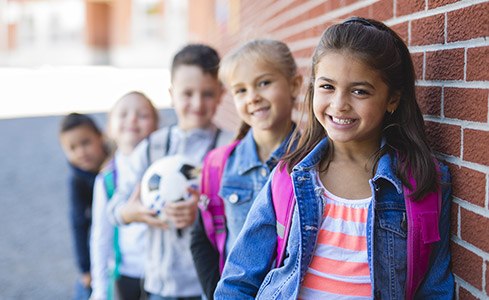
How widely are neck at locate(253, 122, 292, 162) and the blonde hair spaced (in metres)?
0.23

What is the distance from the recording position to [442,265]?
1864 millimetres

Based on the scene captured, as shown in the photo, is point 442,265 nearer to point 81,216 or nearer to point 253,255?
point 253,255

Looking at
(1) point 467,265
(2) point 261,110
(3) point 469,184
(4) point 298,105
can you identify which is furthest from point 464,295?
(4) point 298,105

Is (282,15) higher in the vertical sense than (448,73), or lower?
higher

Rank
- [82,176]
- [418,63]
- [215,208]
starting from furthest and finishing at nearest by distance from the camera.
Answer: [82,176], [215,208], [418,63]

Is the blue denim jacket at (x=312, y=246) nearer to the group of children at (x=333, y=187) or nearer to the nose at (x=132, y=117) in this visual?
the group of children at (x=333, y=187)

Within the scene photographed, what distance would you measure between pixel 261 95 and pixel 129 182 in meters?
1.17

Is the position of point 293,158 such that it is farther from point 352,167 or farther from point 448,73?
point 448,73

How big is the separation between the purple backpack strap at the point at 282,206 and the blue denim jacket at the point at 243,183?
43 cm

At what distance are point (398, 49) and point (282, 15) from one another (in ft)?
8.93

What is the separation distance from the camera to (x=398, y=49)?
1.81m

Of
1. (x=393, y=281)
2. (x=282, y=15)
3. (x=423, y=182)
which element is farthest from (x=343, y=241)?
(x=282, y=15)

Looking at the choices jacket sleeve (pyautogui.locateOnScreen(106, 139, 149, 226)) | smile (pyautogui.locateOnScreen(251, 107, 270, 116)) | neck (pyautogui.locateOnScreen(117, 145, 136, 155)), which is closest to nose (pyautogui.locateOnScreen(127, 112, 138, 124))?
neck (pyautogui.locateOnScreen(117, 145, 136, 155))

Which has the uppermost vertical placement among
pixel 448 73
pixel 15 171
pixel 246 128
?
pixel 448 73
